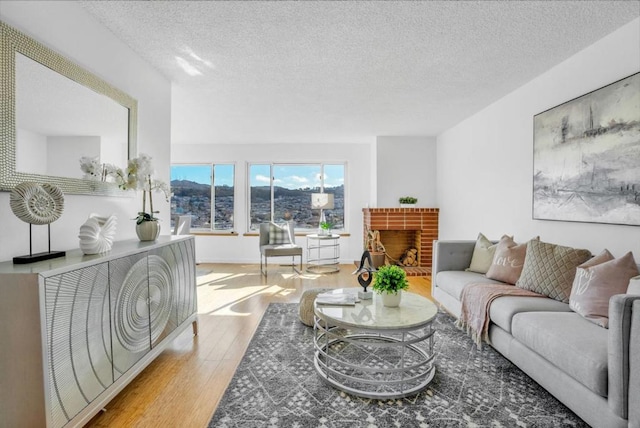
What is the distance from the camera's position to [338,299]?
2664mm

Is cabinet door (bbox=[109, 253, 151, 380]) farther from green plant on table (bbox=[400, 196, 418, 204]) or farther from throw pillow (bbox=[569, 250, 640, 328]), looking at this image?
green plant on table (bbox=[400, 196, 418, 204])

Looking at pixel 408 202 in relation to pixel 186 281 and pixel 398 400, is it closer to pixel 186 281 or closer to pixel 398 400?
pixel 186 281

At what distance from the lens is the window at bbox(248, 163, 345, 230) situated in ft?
23.3

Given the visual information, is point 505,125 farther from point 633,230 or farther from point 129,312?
point 129,312

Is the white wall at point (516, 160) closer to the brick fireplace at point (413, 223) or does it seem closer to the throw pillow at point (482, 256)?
the brick fireplace at point (413, 223)

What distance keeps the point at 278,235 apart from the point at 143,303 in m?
3.96

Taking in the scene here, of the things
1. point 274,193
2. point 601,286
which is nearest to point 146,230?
point 601,286

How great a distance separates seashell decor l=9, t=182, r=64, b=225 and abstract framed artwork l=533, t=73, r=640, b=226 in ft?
11.6

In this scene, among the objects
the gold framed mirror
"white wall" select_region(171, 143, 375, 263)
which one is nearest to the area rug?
the gold framed mirror

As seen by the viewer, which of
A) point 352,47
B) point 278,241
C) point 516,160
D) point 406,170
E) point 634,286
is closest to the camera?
point 634,286

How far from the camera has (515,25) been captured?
8.11 ft

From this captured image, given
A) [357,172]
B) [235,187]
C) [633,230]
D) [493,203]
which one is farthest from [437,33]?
[235,187]

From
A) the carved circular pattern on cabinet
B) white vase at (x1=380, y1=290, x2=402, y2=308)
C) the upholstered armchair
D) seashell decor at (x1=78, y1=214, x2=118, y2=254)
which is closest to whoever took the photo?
seashell decor at (x1=78, y1=214, x2=118, y2=254)

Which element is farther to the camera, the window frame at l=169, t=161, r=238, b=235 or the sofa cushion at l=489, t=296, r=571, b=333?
the window frame at l=169, t=161, r=238, b=235
